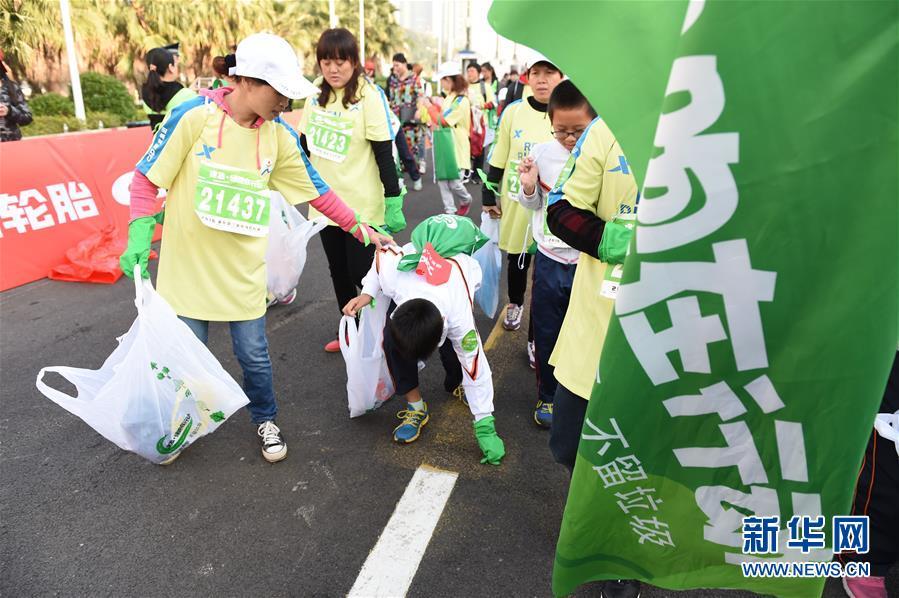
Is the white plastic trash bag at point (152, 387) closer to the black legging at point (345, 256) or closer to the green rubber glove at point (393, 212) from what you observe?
the black legging at point (345, 256)

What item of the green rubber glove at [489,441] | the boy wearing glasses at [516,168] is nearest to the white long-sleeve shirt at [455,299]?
the green rubber glove at [489,441]

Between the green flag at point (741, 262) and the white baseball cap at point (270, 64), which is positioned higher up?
the white baseball cap at point (270, 64)

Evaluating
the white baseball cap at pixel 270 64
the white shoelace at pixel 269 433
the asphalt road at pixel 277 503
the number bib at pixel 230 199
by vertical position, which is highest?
the white baseball cap at pixel 270 64

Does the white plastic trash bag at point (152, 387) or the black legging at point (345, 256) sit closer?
the white plastic trash bag at point (152, 387)

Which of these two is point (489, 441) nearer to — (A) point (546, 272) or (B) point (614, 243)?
(A) point (546, 272)

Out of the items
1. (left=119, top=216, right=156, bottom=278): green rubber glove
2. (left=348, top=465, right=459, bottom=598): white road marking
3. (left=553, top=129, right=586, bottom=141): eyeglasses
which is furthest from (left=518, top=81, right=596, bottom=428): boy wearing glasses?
(left=119, top=216, right=156, bottom=278): green rubber glove

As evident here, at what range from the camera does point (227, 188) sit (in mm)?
2488

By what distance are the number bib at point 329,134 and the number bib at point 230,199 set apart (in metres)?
1.04

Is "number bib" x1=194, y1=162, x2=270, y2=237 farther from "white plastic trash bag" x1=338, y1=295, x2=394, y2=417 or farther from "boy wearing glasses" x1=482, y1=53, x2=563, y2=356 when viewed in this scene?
"boy wearing glasses" x1=482, y1=53, x2=563, y2=356

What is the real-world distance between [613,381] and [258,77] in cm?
182

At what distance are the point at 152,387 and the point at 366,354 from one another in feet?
3.14

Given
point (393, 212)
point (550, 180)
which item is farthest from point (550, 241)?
point (393, 212)

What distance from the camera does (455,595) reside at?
83.0 inches

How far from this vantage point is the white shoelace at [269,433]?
2885mm
